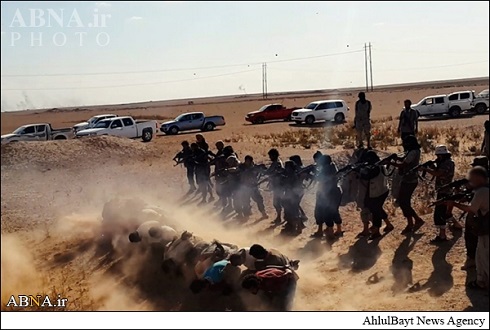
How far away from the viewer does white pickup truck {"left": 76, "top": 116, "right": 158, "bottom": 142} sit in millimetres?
20234

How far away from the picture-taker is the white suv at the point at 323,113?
26.8 meters

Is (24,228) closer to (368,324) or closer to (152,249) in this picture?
(152,249)

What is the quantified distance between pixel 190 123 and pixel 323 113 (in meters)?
7.06

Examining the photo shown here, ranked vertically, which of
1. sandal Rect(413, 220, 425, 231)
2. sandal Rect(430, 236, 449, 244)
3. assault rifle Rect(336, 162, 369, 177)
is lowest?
sandal Rect(430, 236, 449, 244)

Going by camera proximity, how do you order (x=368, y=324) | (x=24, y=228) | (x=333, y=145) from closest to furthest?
(x=368, y=324)
(x=24, y=228)
(x=333, y=145)

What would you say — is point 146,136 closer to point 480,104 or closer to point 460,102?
point 460,102

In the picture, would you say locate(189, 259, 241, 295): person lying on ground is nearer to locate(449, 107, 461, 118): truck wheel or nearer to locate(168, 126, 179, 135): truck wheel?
locate(168, 126, 179, 135): truck wheel

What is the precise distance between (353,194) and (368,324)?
4470 millimetres

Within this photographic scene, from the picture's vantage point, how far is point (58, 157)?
12938mm

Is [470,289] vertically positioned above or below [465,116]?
below

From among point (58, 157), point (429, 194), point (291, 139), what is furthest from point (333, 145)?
point (58, 157)

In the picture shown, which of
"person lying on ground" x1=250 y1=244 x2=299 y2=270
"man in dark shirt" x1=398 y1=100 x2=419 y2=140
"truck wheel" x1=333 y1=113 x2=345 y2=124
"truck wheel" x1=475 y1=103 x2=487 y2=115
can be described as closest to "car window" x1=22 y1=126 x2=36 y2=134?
"man in dark shirt" x1=398 y1=100 x2=419 y2=140

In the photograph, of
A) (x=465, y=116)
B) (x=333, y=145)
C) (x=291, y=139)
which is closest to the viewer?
(x=333, y=145)

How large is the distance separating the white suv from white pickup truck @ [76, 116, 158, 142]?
8666 millimetres
